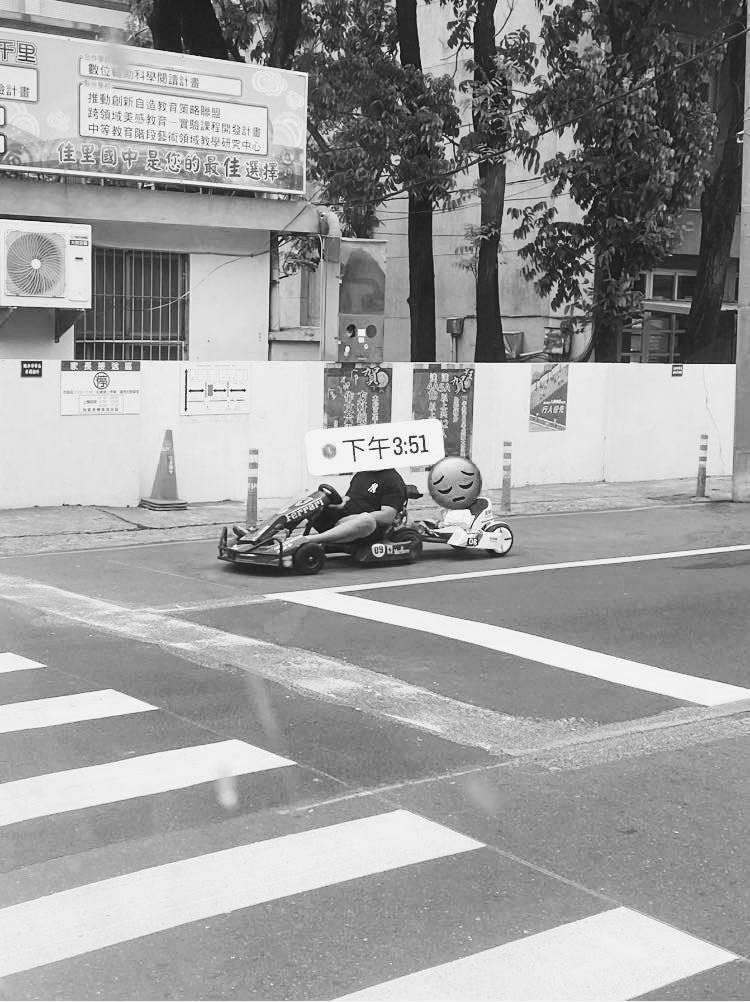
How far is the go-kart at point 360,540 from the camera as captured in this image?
1267 centimetres

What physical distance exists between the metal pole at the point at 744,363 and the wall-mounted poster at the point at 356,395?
5.26 metres

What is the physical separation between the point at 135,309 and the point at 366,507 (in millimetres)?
7570

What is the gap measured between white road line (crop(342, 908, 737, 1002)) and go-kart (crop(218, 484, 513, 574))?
7.96 metres

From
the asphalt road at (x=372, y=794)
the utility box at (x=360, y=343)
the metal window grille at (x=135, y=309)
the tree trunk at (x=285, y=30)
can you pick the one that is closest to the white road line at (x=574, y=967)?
the asphalt road at (x=372, y=794)

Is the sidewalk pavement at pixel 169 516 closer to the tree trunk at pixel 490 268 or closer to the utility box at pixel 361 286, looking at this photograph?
the utility box at pixel 361 286

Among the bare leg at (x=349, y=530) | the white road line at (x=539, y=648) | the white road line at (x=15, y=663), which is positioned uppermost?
the bare leg at (x=349, y=530)

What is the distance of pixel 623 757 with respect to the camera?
7.12 meters

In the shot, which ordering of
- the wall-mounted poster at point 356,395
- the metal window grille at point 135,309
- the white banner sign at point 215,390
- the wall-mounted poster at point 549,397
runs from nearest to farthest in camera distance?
the white banner sign at point 215,390 < the wall-mounted poster at point 356,395 < the metal window grille at point 135,309 < the wall-mounted poster at point 549,397

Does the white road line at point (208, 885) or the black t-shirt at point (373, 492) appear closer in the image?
the white road line at point (208, 885)

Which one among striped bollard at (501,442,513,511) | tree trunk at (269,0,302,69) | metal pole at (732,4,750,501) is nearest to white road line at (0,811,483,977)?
striped bollard at (501,442,513,511)

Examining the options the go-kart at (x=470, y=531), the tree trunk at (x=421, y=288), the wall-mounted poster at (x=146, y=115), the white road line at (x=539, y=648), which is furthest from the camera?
the tree trunk at (x=421, y=288)

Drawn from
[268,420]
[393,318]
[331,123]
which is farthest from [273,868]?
[393,318]

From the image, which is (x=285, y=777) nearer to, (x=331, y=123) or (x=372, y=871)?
(x=372, y=871)

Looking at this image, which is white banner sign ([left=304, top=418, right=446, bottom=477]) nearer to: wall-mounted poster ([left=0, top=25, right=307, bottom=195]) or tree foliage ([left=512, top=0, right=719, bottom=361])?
wall-mounted poster ([left=0, top=25, right=307, bottom=195])
